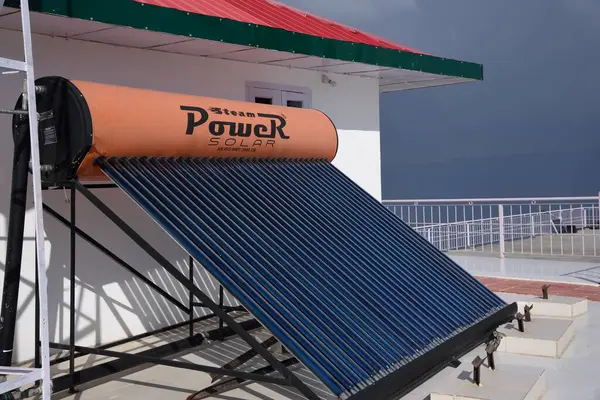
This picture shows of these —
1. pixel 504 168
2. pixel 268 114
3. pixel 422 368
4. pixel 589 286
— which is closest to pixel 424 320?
pixel 422 368

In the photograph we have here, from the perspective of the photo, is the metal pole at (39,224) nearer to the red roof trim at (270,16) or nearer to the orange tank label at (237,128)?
the orange tank label at (237,128)

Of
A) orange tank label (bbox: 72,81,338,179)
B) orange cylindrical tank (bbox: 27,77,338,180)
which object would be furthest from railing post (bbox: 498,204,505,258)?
orange cylindrical tank (bbox: 27,77,338,180)

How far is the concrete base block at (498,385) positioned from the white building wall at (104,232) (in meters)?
2.93

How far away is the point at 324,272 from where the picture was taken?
470 centimetres

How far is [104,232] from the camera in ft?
21.7

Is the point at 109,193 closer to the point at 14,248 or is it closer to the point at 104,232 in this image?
the point at 104,232

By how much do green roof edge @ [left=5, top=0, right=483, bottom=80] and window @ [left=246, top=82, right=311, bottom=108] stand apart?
83cm

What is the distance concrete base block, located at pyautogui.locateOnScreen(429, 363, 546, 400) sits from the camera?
455 centimetres

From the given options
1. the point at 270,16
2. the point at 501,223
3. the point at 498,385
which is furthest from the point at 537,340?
the point at 501,223

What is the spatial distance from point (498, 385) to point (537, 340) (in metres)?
1.57

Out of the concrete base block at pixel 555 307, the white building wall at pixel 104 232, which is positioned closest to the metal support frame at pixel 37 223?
the white building wall at pixel 104 232

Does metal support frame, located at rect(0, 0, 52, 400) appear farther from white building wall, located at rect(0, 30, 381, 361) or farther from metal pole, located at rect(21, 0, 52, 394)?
white building wall, located at rect(0, 30, 381, 361)

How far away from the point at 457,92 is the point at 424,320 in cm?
4649

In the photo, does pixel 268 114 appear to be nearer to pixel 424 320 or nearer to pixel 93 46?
pixel 93 46
